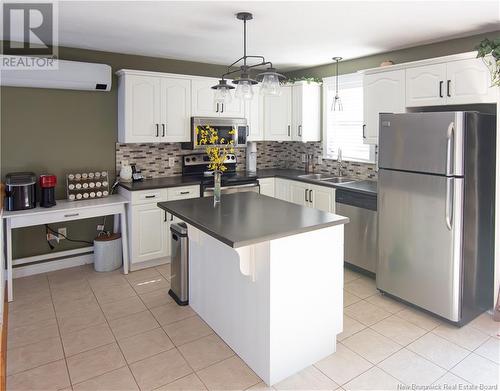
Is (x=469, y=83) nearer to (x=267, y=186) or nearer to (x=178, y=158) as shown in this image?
(x=267, y=186)

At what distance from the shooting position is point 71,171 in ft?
13.7

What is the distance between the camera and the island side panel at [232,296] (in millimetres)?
2309

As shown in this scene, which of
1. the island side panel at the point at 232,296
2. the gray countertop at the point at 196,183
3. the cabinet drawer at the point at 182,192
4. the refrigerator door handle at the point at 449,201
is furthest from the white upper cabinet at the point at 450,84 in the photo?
the cabinet drawer at the point at 182,192

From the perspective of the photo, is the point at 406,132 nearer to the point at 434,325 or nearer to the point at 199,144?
the point at 434,325

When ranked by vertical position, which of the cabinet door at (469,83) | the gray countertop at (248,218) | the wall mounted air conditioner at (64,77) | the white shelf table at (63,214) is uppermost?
the wall mounted air conditioner at (64,77)

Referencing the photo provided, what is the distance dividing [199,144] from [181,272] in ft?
6.29

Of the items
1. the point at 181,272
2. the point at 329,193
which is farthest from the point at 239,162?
the point at 181,272

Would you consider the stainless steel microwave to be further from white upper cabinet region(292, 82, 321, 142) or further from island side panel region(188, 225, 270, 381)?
island side panel region(188, 225, 270, 381)

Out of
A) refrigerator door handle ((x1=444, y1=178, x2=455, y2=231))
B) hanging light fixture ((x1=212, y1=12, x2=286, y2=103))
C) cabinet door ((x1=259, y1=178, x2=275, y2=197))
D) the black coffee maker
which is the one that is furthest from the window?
the black coffee maker

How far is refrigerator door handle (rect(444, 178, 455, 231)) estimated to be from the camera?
2807 millimetres

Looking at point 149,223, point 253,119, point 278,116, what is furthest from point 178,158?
point 278,116

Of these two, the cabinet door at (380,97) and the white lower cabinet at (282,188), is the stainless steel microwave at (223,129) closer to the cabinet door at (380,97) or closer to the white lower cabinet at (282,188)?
the white lower cabinet at (282,188)

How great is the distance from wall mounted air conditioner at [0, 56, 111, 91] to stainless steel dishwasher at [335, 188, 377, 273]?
287 centimetres

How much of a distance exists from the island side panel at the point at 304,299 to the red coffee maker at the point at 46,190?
8.72 feet
